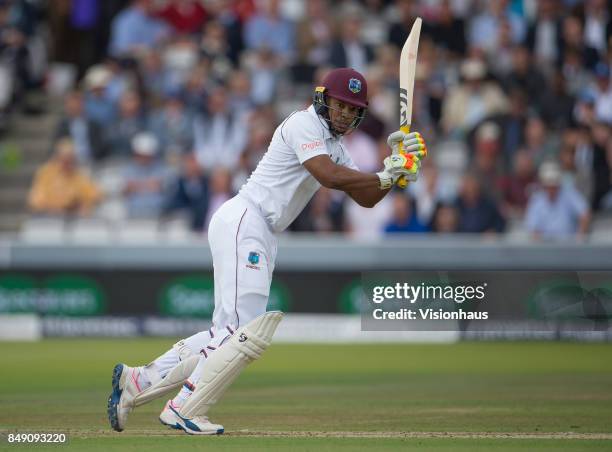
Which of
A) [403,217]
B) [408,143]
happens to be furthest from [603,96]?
[408,143]

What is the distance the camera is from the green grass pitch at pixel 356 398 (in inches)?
271

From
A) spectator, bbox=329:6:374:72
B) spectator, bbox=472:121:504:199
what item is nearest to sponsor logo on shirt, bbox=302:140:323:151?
spectator, bbox=472:121:504:199

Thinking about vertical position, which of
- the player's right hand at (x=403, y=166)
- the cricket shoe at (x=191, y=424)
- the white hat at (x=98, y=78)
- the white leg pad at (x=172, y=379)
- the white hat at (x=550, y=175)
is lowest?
the cricket shoe at (x=191, y=424)

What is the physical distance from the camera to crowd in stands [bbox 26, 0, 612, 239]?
50.7 feet

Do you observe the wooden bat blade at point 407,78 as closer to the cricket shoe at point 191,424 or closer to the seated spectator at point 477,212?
the cricket shoe at point 191,424

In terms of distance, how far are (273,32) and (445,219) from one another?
449 cm

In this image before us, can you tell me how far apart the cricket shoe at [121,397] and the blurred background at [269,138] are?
7701 millimetres

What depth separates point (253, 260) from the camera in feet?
23.4

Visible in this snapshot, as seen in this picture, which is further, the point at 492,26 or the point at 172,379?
the point at 492,26

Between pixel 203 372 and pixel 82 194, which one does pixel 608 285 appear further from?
pixel 203 372

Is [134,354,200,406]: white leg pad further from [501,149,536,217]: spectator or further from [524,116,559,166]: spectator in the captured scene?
[524,116,559,166]: spectator

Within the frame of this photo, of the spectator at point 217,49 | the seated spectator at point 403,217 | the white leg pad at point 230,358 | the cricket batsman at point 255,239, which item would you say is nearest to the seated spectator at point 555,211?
the seated spectator at point 403,217

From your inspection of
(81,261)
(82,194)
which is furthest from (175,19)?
(81,261)

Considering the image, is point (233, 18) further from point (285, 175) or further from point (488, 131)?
point (285, 175)
